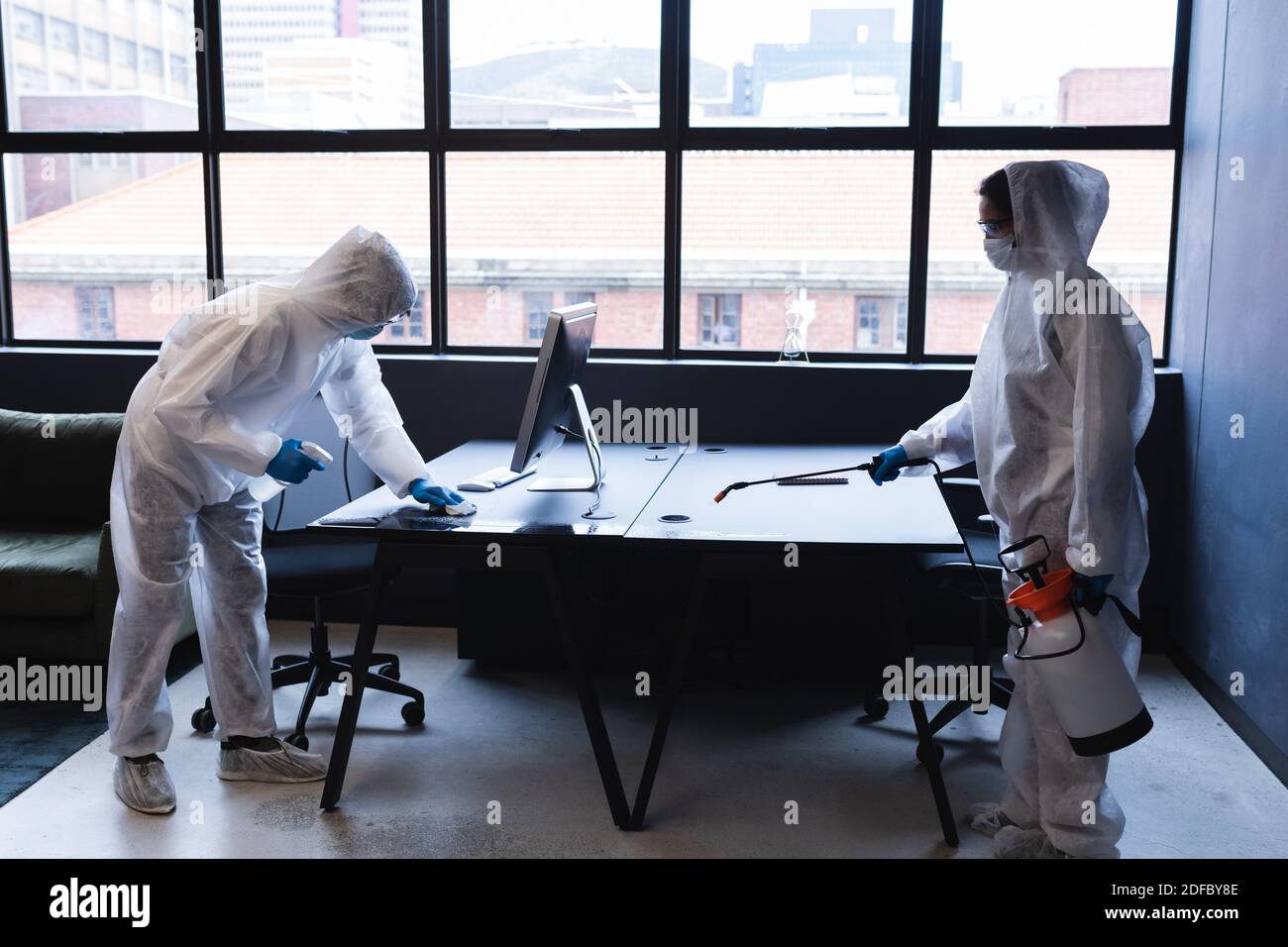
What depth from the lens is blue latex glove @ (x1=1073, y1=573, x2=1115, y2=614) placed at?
7.82 ft

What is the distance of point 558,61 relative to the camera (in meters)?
4.12

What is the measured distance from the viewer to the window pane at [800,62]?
3977 millimetres

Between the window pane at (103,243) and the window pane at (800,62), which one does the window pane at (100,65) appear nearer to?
the window pane at (103,243)

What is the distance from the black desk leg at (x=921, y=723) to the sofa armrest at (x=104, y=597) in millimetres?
2231

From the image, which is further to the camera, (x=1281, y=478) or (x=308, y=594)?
(x=308, y=594)

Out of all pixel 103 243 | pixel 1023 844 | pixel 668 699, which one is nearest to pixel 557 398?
pixel 668 699

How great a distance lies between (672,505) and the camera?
298 cm

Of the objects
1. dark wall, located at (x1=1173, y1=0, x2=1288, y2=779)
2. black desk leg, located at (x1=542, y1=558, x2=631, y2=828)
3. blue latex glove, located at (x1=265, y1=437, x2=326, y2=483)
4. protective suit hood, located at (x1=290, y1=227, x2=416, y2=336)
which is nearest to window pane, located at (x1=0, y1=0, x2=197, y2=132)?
protective suit hood, located at (x1=290, y1=227, x2=416, y2=336)

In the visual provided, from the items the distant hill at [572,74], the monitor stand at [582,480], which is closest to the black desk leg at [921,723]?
the monitor stand at [582,480]

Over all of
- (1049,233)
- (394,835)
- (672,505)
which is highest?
(1049,233)

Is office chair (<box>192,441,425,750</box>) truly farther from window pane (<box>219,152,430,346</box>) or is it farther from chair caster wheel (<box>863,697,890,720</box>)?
chair caster wheel (<box>863,697,890,720</box>)

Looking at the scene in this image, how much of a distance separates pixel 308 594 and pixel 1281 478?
2589 mm
